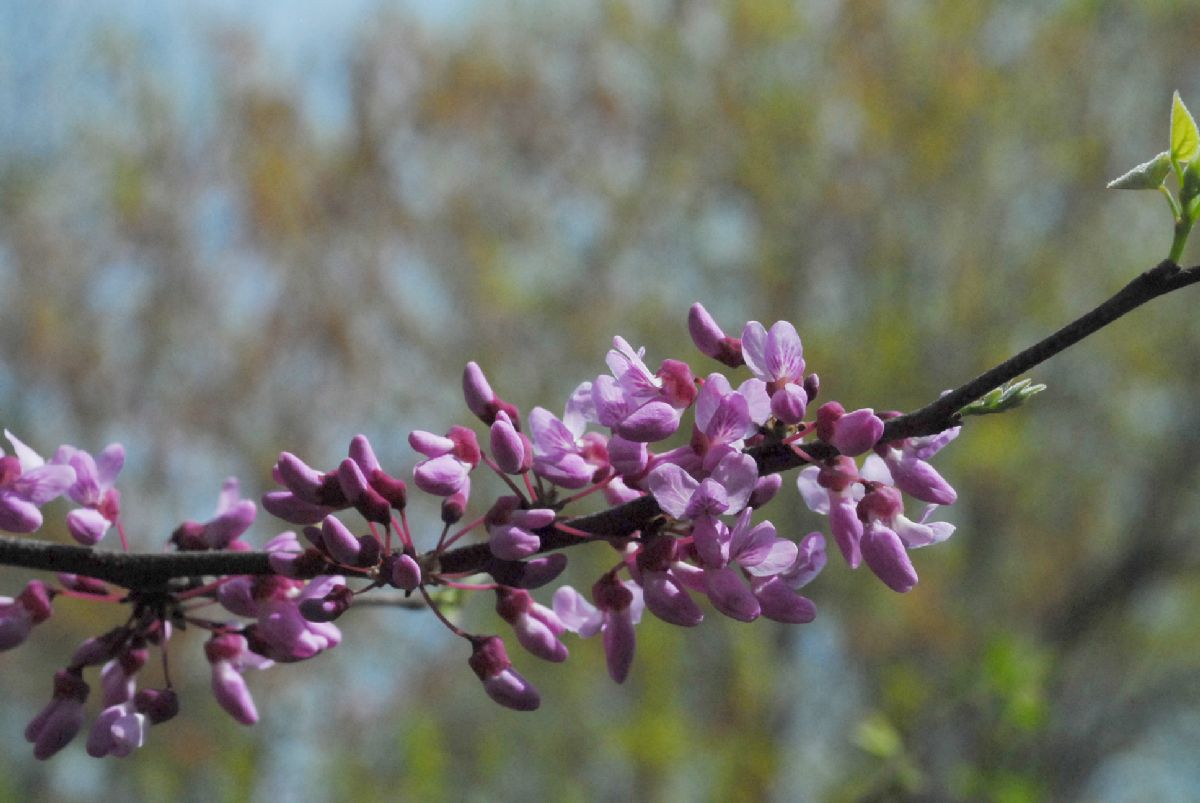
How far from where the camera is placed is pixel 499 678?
1441 millimetres

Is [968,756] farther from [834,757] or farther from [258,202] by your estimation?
[258,202]

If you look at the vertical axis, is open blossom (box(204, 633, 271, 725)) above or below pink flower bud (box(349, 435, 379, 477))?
below

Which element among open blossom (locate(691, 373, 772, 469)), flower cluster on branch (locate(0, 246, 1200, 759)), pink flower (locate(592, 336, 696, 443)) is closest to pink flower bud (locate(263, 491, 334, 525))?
flower cluster on branch (locate(0, 246, 1200, 759))

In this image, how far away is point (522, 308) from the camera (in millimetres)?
13203

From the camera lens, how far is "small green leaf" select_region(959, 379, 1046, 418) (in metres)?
1.20

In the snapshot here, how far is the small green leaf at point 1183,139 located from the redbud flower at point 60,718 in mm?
1554

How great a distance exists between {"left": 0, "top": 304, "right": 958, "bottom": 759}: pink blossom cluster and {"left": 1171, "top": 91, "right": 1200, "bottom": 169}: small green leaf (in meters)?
0.41

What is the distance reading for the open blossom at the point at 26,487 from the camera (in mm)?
1438

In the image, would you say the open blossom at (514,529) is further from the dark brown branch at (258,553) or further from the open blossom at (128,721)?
the open blossom at (128,721)

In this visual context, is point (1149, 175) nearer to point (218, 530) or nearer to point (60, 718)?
point (218, 530)

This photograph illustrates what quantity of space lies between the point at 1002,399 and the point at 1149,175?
32 cm

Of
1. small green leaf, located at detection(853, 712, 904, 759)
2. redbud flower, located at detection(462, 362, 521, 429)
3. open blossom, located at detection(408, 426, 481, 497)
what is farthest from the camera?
small green leaf, located at detection(853, 712, 904, 759)

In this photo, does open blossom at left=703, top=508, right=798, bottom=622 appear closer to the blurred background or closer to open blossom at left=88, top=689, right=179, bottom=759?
open blossom at left=88, top=689, right=179, bottom=759

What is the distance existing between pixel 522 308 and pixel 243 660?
11662 millimetres
